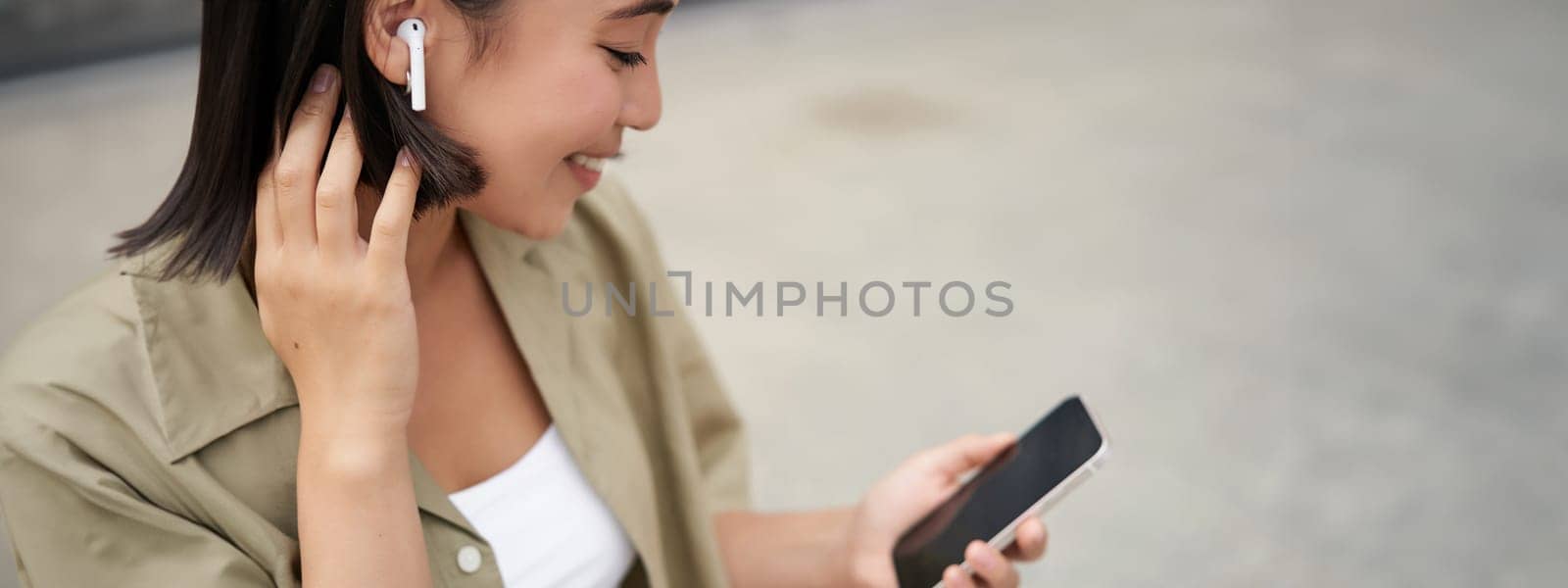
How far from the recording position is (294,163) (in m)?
0.81

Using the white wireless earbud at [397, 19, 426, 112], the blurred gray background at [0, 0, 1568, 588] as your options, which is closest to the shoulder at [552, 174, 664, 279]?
the white wireless earbud at [397, 19, 426, 112]

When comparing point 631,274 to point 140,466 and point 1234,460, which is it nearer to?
point 140,466

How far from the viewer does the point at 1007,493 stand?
3.66ft

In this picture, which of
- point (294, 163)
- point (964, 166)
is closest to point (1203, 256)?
point (964, 166)

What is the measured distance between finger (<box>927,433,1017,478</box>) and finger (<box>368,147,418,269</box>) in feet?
1.73

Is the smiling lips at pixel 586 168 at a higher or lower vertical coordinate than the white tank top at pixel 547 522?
higher

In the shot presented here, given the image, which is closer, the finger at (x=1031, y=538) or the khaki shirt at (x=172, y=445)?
the khaki shirt at (x=172, y=445)

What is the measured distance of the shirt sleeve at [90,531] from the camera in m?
0.79

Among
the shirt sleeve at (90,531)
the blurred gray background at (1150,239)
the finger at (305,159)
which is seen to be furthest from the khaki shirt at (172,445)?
the blurred gray background at (1150,239)

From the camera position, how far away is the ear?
817 millimetres

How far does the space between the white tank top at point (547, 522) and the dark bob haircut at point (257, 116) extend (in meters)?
0.24

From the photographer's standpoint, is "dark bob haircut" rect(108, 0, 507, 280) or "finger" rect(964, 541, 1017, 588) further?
"finger" rect(964, 541, 1017, 588)

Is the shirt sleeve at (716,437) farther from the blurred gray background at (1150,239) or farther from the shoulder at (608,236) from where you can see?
the blurred gray background at (1150,239)

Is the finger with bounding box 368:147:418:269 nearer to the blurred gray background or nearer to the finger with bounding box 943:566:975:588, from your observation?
the finger with bounding box 943:566:975:588
